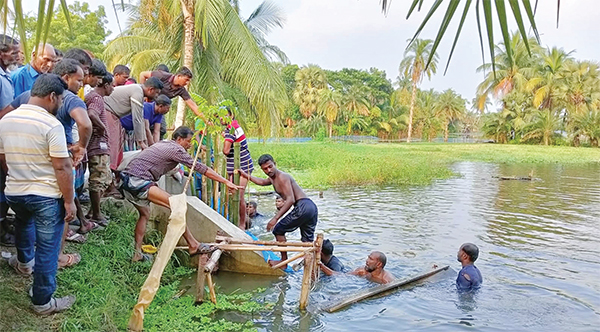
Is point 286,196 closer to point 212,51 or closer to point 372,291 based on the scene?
point 372,291

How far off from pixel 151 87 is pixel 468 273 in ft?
16.8

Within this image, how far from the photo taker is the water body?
19.6ft

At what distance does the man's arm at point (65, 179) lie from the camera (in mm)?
3848

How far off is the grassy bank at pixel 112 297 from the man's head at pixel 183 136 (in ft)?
4.44

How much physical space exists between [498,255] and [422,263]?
1.58 metres

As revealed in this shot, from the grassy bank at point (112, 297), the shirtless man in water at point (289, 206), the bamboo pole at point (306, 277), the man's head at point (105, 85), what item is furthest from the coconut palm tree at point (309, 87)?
the bamboo pole at point (306, 277)

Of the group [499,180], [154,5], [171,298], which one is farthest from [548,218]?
[154,5]

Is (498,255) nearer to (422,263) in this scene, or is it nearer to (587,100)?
(422,263)

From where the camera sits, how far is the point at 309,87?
5372 centimetres

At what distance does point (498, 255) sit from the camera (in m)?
8.98

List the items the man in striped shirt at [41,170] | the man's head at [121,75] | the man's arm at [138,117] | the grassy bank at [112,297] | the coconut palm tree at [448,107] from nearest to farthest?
the man in striped shirt at [41,170] < the grassy bank at [112,297] < the man's arm at [138,117] < the man's head at [121,75] < the coconut palm tree at [448,107]

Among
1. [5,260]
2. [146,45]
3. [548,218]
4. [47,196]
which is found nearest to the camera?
[47,196]

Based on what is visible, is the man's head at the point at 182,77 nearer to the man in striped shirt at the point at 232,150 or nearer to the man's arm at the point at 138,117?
the man's arm at the point at 138,117

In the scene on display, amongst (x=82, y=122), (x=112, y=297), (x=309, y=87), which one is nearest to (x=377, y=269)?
(x=112, y=297)
